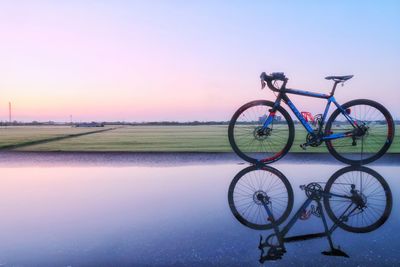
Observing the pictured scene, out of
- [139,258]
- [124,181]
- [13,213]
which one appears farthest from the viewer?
[124,181]

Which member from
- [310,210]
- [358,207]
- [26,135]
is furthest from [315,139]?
Answer: [26,135]

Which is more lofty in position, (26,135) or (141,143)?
(26,135)

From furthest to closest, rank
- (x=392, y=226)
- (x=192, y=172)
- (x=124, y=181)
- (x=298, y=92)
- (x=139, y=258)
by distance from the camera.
Answer: (x=192, y=172), (x=124, y=181), (x=298, y=92), (x=392, y=226), (x=139, y=258)

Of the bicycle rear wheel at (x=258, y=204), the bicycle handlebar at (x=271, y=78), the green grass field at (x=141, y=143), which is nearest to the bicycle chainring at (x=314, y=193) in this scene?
the bicycle rear wheel at (x=258, y=204)

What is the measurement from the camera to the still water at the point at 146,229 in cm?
343

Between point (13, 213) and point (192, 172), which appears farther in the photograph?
point (192, 172)

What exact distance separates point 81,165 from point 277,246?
8.59 meters

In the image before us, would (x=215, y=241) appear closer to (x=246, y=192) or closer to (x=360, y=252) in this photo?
(x=360, y=252)

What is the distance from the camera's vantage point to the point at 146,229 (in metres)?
4.40

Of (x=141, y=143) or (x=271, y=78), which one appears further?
(x=141, y=143)

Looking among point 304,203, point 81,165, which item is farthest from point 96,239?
point 81,165

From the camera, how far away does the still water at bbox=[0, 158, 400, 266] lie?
3434mm

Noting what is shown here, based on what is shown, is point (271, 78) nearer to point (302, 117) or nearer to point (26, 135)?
point (302, 117)

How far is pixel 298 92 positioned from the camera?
21.0ft
